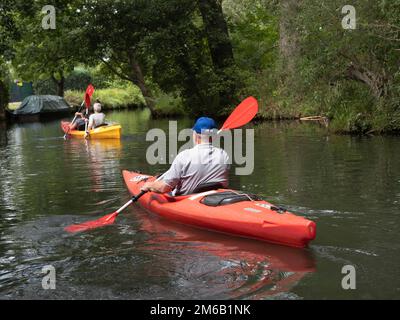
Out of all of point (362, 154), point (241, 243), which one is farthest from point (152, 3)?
point (241, 243)

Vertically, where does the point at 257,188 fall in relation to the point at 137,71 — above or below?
below

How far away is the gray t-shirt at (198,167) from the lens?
649cm

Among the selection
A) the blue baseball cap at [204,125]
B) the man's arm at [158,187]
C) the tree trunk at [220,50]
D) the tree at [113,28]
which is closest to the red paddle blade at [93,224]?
the man's arm at [158,187]

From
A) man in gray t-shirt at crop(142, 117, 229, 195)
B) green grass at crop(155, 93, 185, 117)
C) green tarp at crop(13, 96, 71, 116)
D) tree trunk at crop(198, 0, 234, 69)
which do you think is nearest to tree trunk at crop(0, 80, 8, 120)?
green tarp at crop(13, 96, 71, 116)

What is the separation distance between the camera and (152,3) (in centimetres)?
2253

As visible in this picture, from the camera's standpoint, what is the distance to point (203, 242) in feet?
19.5

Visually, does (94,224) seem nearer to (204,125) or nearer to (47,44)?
(204,125)

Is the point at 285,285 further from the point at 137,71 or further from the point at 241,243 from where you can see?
the point at 137,71

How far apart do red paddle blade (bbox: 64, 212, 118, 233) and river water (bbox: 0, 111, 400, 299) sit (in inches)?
3.9

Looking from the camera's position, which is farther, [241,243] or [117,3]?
[117,3]

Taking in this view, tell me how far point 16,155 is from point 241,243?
9.51m

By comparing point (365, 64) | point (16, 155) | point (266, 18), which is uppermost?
point (266, 18)

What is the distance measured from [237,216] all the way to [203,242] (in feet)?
1.45
